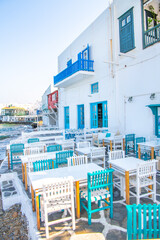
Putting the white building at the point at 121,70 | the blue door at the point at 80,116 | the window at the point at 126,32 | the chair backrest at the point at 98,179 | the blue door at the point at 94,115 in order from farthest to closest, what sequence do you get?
the blue door at the point at 80,116 < the blue door at the point at 94,115 < the window at the point at 126,32 < the white building at the point at 121,70 < the chair backrest at the point at 98,179

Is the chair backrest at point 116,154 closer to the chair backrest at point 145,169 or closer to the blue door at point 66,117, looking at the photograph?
the chair backrest at point 145,169

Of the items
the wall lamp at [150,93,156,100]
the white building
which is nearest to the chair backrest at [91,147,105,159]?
the white building

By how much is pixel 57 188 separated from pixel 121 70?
8.43m

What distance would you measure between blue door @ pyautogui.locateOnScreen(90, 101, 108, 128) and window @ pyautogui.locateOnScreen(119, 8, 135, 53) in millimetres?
3651

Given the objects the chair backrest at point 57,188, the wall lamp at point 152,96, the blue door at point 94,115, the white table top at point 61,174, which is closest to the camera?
the chair backrest at point 57,188

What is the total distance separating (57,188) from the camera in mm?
2768

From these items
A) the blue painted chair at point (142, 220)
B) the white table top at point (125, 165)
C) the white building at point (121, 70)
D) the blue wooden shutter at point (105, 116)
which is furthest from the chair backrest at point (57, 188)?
the blue wooden shutter at point (105, 116)

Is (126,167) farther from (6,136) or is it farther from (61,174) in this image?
(6,136)

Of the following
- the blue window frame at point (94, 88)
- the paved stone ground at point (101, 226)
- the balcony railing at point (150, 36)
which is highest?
the balcony railing at point (150, 36)

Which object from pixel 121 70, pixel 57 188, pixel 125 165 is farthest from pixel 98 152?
pixel 121 70

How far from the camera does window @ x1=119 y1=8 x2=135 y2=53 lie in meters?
8.76

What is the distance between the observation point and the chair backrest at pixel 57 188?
2.65m

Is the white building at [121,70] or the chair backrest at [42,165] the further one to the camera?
the white building at [121,70]

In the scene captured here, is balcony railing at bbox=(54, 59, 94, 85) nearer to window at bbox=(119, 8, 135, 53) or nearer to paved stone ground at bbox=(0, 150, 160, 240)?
window at bbox=(119, 8, 135, 53)
